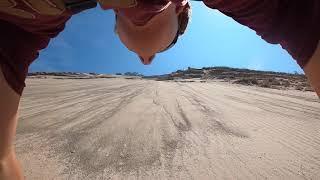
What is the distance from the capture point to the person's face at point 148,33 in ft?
3.87

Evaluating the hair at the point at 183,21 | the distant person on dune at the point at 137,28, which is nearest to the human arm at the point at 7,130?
the distant person on dune at the point at 137,28


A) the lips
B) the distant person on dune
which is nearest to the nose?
the distant person on dune

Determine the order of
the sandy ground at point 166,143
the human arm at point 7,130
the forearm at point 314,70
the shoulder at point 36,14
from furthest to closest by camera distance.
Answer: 1. the sandy ground at point 166,143
2. the human arm at point 7,130
3. the shoulder at point 36,14
4. the forearm at point 314,70

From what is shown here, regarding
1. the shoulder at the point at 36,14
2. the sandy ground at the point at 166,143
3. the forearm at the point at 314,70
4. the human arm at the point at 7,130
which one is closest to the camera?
the forearm at the point at 314,70

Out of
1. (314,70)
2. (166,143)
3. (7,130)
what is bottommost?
(166,143)

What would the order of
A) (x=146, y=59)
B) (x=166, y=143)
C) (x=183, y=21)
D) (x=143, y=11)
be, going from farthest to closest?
(x=166, y=143), (x=183, y=21), (x=146, y=59), (x=143, y=11)

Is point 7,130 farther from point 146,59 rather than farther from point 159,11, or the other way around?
point 159,11

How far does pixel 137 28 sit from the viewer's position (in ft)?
3.87

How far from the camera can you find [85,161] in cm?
190

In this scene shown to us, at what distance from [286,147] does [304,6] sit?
138cm

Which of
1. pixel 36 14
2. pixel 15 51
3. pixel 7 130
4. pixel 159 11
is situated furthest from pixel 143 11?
pixel 7 130

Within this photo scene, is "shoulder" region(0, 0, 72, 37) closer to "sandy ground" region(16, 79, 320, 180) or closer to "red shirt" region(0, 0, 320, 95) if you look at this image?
"red shirt" region(0, 0, 320, 95)

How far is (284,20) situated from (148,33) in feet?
1.15

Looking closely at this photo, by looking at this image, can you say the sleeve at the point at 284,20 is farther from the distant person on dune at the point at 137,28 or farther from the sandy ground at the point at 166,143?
the sandy ground at the point at 166,143
